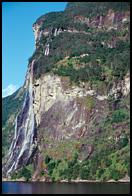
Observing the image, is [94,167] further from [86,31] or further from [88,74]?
[86,31]

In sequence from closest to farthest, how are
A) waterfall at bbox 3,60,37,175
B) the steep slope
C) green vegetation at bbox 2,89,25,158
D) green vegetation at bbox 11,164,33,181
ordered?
1. the steep slope
2. green vegetation at bbox 11,164,33,181
3. waterfall at bbox 3,60,37,175
4. green vegetation at bbox 2,89,25,158

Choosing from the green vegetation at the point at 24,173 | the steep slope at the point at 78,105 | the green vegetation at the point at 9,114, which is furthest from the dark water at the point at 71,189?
the green vegetation at the point at 9,114

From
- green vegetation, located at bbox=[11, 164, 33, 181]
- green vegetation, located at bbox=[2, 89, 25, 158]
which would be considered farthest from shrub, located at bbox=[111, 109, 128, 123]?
green vegetation, located at bbox=[2, 89, 25, 158]

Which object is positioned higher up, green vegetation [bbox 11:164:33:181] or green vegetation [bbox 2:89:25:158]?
green vegetation [bbox 2:89:25:158]

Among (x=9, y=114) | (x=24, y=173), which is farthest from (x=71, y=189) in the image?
(x=9, y=114)

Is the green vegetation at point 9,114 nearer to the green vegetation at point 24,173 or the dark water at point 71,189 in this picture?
the green vegetation at point 24,173

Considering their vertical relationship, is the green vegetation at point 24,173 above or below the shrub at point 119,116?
below

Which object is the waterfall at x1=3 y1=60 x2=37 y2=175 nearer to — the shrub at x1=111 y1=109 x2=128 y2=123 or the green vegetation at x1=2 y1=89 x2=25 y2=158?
the green vegetation at x1=2 y1=89 x2=25 y2=158

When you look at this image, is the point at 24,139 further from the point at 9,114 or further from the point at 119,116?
the point at 9,114

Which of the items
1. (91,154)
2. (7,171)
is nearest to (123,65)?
(91,154)
